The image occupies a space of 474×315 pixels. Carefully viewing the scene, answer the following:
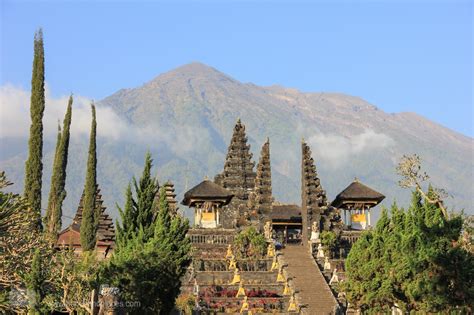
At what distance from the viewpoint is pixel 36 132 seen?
177 ft

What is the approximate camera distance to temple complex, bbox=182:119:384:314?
44.2 m

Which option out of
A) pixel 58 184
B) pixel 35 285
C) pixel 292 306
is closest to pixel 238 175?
pixel 58 184

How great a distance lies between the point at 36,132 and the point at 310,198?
18141 mm

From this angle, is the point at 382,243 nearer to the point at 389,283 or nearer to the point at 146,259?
the point at 389,283

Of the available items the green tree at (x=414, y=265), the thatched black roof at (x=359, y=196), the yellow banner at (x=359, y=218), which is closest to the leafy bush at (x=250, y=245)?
the thatched black roof at (x=359, y=196)

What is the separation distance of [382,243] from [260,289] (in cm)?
870

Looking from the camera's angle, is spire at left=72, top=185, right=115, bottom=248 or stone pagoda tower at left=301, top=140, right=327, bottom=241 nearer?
stone pagoda tower at left=301, top=140, right=327, bottom=241

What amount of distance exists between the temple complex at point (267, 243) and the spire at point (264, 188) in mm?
67

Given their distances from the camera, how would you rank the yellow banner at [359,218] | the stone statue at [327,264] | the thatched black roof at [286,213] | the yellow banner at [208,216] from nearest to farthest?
the stone statue at [327,264] < the yellow banner at [208,216] < the yellow banner at [359,218] < the thatched black roof at [286,213]

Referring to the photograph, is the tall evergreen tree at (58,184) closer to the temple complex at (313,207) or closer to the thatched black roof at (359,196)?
the temple complex at (313,207)

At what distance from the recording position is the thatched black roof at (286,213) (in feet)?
216

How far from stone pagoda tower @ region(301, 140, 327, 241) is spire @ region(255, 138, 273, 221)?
8.51 feet

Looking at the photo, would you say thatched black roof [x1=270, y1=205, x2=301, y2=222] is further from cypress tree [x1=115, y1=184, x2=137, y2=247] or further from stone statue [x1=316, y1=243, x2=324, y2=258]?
cypress tree [x1=115, y1=184, x2=137, y2=247]

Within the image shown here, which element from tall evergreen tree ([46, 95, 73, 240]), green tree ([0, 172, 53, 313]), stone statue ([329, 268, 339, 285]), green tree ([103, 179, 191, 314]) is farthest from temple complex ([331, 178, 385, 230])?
green tree ([0, 172, 53, 313])
